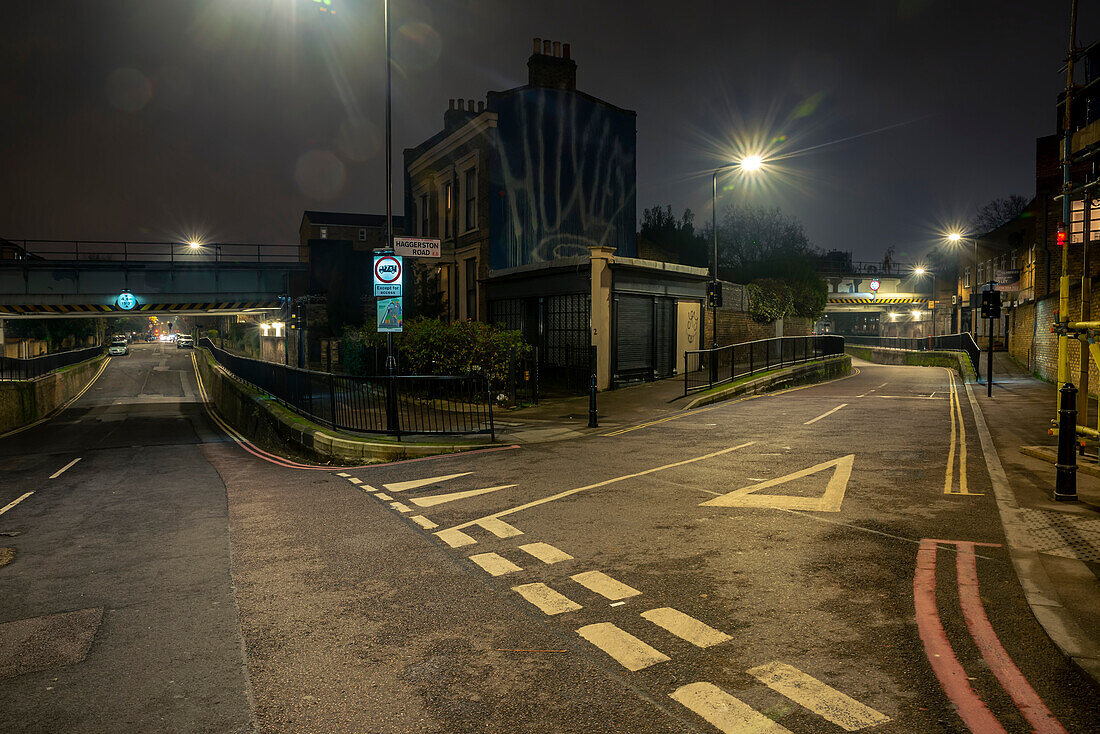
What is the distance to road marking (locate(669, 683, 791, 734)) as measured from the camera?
3443 mm

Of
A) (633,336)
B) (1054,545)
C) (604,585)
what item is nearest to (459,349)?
(633,336)

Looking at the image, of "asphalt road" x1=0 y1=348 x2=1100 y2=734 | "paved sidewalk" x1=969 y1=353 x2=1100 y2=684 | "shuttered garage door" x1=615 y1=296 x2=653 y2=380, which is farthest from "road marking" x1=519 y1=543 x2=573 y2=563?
"shuttered garage door" x1=615 y1=296 x2=653 y2=380

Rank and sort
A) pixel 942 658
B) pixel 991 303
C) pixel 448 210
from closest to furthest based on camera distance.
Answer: pixel 942 658 → pixel 991 303 → pixel 448 210

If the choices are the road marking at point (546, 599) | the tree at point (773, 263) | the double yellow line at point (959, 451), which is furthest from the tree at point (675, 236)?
the road marking at point (546, 599)

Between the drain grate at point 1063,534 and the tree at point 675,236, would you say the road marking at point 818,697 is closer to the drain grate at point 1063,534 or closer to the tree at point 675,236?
the drain grate at point 1063,534

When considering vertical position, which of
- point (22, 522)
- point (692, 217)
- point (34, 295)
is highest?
point (692, 217)

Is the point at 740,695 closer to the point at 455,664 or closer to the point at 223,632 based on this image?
the point at 455,664

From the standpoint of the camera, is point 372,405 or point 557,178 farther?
→ point 557,178

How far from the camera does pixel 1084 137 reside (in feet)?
29.7

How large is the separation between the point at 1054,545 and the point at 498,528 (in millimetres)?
5418

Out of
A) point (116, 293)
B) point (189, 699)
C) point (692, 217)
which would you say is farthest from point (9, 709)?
point (692, 217)

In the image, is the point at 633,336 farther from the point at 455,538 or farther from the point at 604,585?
the point at 604,585

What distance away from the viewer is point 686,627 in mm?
4695

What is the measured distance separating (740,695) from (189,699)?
3134 millimetres
